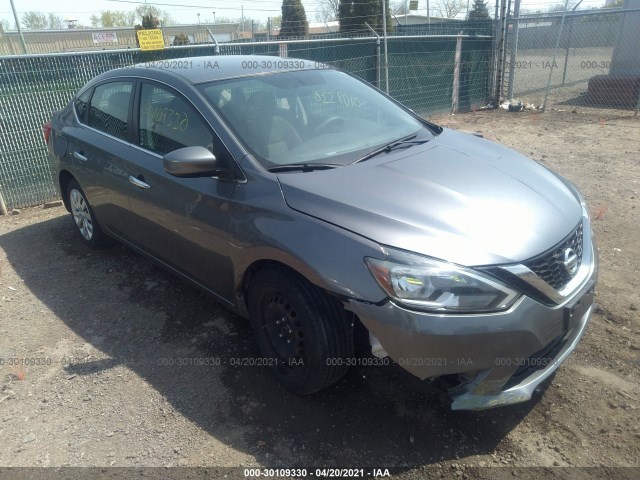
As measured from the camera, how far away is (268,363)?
3.02 meters

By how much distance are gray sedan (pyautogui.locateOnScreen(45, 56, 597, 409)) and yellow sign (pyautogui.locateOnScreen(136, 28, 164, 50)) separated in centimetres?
294

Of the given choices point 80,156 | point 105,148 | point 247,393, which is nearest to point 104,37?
point 80,156

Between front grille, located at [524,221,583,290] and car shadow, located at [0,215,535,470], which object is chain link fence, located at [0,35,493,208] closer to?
car shadow, located at [0,215,535,470]

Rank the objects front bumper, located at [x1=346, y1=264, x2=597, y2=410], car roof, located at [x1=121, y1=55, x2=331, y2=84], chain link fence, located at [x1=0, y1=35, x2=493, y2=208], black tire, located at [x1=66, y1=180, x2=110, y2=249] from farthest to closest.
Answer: chain link fence, located at [x1=0, y1=35, x2=493, y2=208] < black tire, located at [x1=66, y1=180, x2=110, y2=249] < car roof, located at [x1=121, y1=55, x2=331, y2=84] < front bumper, located at [x1=346, y1=264, x2=597, y2=410]

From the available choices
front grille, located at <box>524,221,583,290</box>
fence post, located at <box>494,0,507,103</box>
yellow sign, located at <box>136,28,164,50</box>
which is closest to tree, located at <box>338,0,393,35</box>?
fence post, located at <box>494,0,507,103</box>

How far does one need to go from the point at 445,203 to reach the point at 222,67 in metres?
2.05

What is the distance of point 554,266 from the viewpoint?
2.40 meters

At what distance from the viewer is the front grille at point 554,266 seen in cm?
232

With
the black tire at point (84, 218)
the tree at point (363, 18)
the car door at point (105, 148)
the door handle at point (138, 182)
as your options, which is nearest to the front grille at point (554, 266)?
the door handle at point (138, 182)

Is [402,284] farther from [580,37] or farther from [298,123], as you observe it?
[580,37]

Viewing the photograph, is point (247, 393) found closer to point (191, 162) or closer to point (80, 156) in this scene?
point (191, 162)

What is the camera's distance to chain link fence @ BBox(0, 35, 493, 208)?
6000 millimetres

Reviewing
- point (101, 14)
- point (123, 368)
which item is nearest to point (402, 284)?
point (123, 368)

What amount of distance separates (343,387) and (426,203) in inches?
46.8
